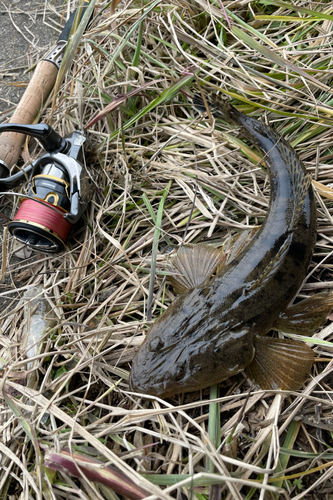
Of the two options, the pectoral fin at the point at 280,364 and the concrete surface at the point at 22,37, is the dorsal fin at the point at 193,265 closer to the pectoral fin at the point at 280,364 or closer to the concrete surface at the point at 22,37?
the pectoral fin at the point at 280,364

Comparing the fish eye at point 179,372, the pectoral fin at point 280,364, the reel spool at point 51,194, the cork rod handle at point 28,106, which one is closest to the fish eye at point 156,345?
the fish eye at point 179,372

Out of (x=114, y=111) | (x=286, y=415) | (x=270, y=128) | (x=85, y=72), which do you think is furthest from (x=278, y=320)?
(x=85, y=72)

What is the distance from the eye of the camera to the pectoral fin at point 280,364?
232 centimetres

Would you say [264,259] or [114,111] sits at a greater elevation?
[114,111]

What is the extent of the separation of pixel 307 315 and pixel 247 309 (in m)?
0.45

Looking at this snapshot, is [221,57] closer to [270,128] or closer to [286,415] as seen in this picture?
[270,128]

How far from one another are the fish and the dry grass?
0.13 m

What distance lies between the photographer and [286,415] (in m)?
2.27

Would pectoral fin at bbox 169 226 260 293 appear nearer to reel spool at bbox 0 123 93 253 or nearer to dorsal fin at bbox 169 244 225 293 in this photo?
dorsal fin at bbox 169 244 225 293

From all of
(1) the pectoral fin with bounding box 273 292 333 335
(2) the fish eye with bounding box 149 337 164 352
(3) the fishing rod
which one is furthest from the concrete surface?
(1) the pectoral fin with bounding box 273 292 333 335

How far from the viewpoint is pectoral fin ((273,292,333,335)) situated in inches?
99.0

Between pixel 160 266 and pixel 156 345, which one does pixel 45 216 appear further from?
pixel 156 345

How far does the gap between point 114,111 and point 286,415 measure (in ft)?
9.00

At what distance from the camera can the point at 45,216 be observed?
9.34ft
